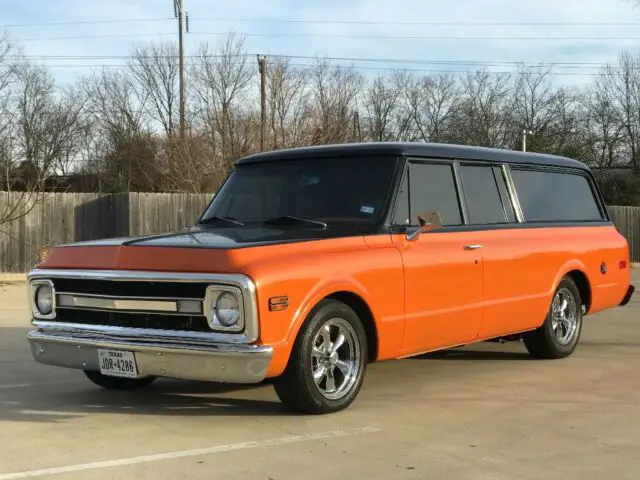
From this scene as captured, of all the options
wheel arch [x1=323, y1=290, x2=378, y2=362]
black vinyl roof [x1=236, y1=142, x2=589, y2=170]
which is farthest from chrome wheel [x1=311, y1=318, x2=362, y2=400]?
black vinyl roof [x1=236, y1=142, x2=589, y2=170]

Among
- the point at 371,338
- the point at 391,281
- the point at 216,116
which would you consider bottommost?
the point at 371,338

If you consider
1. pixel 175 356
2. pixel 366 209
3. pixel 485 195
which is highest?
pixel 485 195

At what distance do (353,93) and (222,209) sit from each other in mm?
31399

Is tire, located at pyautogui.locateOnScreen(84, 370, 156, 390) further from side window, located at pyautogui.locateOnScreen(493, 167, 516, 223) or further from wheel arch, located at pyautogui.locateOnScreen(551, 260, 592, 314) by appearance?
wheel arch, located at pyautogui.locateOnScreen(551, 260, 592, 314)

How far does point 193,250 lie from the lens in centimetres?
523

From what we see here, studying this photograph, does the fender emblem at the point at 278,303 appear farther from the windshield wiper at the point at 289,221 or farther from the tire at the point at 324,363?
the windshield wiper at the point at 289,221

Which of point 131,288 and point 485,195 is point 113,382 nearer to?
point 131,288

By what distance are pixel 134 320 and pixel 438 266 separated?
8.27 feet

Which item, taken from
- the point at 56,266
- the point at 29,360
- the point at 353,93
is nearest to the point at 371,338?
the point at 56,266

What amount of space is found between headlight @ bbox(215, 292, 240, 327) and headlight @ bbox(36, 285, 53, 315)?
5.15 ft

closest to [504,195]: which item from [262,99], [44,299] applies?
[44,299]

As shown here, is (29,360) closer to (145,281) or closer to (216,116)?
(145,281)

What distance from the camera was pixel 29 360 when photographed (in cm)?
834

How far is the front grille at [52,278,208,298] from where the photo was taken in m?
5.19
